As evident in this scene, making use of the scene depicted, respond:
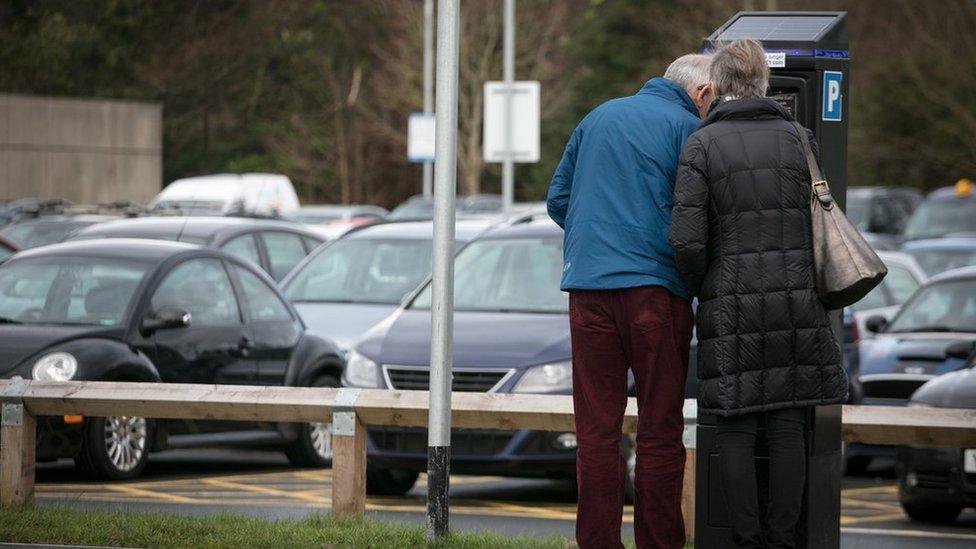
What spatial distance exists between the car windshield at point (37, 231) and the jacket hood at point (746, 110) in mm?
14422

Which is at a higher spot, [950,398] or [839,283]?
[839,283]

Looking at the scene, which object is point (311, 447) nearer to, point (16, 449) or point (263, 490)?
point (263, 490)

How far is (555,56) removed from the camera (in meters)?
63.1

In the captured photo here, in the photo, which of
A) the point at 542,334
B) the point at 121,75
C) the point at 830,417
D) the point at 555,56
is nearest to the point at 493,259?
the point at 542,334

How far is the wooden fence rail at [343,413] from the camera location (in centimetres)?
855

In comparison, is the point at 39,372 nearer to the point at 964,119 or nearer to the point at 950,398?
the point at 950,398

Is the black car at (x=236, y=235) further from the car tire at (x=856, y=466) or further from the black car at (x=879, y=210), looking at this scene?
the black car at (x=879, y=210)

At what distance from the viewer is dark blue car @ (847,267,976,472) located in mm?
13797

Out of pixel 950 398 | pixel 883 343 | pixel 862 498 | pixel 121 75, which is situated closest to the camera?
pixel 950 398

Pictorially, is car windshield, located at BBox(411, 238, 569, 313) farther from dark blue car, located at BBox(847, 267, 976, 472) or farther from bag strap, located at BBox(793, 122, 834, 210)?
bag strap, located at BBox(793, 122, 834, 210)

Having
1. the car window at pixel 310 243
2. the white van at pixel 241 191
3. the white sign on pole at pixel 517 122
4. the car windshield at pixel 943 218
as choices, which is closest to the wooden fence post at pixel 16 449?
the car window at pixel 310 243

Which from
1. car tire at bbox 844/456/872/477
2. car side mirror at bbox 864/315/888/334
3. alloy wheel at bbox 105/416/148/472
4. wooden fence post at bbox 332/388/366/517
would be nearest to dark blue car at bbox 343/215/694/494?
alloy wheel at bbox 105/416/148/472

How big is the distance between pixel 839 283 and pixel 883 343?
840cm

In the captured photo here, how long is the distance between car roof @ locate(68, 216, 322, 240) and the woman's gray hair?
9366mm
